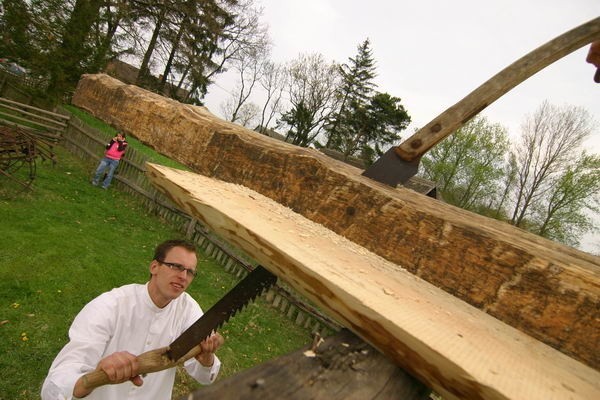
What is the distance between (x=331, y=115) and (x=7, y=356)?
37.4m

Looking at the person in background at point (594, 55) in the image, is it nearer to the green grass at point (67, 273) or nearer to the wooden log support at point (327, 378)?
the wooden log support at point (327, 378)

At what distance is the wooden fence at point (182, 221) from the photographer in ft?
25.6

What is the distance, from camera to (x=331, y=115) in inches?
1528

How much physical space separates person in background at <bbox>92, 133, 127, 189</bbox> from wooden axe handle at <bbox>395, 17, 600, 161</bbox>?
10839 mm

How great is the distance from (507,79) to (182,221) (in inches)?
369

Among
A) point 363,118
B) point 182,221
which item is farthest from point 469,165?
point 182,221

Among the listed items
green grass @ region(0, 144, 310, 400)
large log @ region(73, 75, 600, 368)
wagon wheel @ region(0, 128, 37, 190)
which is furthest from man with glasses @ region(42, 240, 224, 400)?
wagon wheel @ region(0, 128, 37, 190)

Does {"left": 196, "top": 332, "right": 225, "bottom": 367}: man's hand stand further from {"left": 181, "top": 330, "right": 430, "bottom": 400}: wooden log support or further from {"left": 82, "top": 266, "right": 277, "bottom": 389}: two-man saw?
{"left": 181, "top": 330, "right": 430, "bottom": 400}: wooden log support

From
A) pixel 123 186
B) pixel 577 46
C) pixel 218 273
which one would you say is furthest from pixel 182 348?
pixel 123 186

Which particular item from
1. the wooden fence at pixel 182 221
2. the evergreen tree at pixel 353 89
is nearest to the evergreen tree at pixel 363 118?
the evergreen tree at pixel 353 89

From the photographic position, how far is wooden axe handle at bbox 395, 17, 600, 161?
1307mm

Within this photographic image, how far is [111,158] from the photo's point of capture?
10.4 metres

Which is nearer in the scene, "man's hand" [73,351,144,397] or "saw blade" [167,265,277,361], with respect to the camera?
"saw blade" [167,265,277,361]

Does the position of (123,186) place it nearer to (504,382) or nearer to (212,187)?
(212,187)
